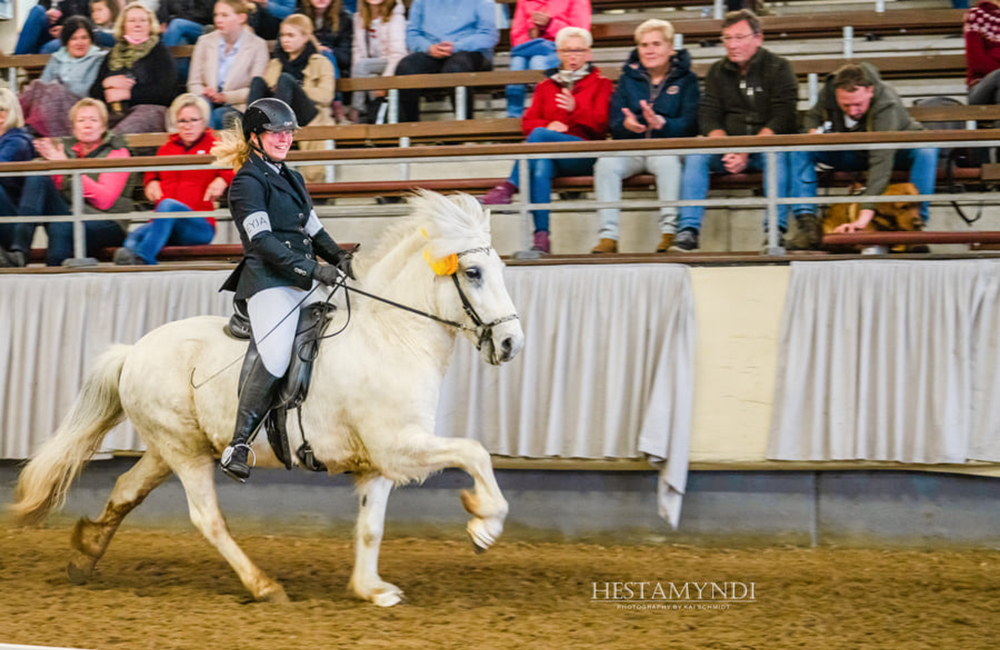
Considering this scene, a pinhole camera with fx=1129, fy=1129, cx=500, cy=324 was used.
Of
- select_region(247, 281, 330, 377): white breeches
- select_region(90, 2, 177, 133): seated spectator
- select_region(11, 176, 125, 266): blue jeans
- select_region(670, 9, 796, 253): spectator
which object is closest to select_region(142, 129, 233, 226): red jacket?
select_region(11, 176, 125, 266): blue jeans

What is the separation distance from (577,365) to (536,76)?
111 inches

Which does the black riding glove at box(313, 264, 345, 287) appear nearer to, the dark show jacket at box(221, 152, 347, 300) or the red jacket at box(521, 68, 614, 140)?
the dark show jacket at box(221, 152, 347, 300)

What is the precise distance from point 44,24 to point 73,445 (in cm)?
659

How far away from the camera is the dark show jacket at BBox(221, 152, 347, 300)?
5.22m

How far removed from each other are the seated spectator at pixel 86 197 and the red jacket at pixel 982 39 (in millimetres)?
6092

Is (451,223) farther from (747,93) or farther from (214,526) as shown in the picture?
(747,93)

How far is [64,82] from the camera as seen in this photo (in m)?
9.88

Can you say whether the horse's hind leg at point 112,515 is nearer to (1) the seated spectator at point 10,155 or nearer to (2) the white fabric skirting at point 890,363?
(1) the seated spectator at point 10,155

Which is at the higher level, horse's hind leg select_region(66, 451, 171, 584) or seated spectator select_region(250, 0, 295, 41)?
seated spectator select_region(250, 0, 295, 41)

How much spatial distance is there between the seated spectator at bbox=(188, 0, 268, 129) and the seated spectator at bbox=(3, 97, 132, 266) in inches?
42.1

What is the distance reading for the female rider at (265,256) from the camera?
5.28 meters

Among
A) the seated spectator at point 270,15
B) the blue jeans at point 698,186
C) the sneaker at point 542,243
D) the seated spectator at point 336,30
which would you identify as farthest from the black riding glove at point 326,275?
the seated spectator at point 270,15

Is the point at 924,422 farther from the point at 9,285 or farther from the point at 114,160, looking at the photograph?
the point at 9,285

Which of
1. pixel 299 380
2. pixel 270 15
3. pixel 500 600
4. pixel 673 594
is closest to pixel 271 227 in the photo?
Result: pixel 299 380
